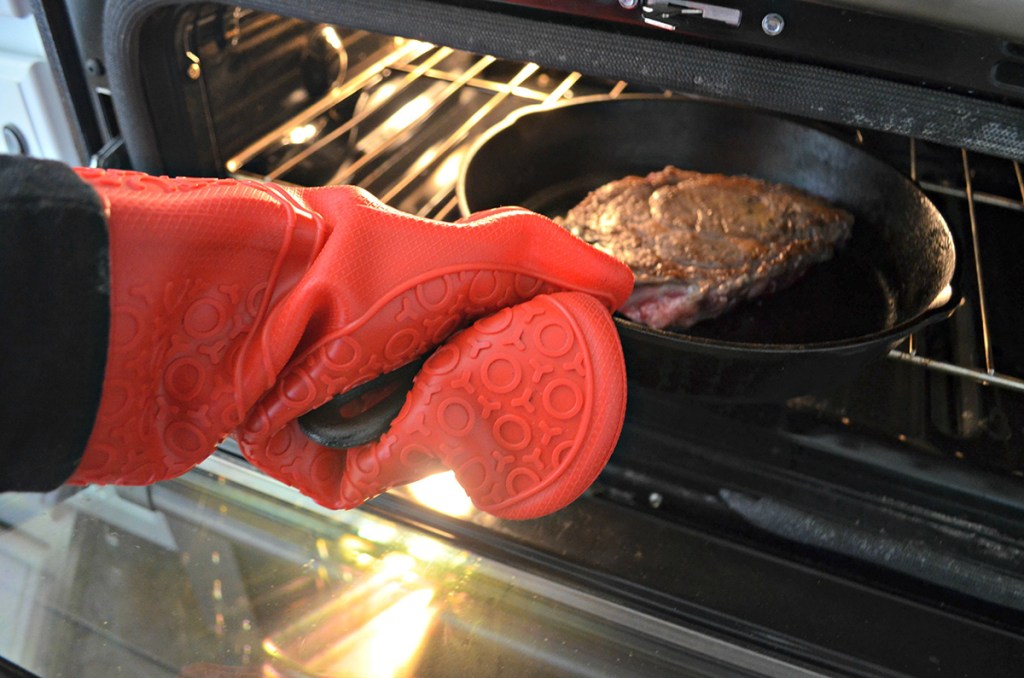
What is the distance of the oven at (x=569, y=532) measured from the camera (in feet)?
2.46

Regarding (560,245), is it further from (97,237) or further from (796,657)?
(796,657)

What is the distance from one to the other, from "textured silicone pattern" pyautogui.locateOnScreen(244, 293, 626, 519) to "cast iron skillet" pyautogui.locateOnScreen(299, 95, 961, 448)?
0.04 meters

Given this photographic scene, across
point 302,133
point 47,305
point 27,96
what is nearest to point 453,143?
point 302,133

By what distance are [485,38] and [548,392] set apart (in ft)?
→ 0.98

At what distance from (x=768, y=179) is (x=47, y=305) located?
0.96 m

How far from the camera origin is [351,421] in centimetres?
61

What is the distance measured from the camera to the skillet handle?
0.60 meters

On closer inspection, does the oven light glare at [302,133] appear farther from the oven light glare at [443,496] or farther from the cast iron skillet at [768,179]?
the oven light glare at [443,496]

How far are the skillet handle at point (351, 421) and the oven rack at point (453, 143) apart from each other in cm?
47

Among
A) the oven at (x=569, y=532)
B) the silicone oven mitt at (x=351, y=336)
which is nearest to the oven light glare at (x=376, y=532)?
the oven at (x=569, y=532)

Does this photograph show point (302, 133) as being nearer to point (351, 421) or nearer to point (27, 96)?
point (27, 96)

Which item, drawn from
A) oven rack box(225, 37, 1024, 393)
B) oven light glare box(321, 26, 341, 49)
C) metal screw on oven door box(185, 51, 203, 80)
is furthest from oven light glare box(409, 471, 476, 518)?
oven light glare box(321, 26, 341, 49)

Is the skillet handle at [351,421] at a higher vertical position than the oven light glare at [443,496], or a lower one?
higher

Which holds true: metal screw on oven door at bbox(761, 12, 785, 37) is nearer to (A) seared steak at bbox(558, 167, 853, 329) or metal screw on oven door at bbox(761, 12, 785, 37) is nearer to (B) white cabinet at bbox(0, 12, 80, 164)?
(A) seared steak at bbox(558, 167, 853, 329)
